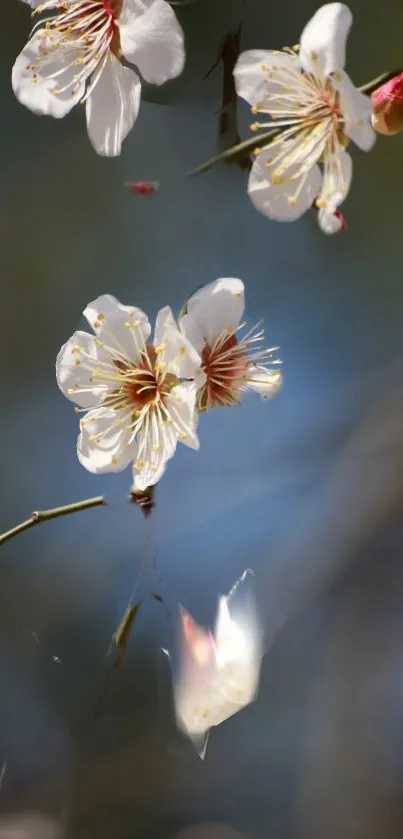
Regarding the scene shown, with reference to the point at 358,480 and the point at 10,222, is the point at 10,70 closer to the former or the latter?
the point at 10,222

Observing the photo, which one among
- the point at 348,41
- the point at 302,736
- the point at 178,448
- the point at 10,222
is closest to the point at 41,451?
the point at 178,448

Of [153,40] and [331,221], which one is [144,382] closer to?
[331,221]

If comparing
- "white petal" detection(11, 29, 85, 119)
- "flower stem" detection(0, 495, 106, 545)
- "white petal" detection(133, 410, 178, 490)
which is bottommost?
"flower stem" detection(0, 495, 106, 545)

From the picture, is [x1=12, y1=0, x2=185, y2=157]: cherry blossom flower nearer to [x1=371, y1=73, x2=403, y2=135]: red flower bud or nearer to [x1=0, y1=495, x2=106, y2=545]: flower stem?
[x1=371, y1=73, x2=403, y2=135]: red flower bud

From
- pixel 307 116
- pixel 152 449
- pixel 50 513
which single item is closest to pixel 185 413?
pixel 152 449

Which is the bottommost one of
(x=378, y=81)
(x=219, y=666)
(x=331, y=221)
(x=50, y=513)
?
(x=219, y=666)

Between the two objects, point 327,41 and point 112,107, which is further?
point 112,107

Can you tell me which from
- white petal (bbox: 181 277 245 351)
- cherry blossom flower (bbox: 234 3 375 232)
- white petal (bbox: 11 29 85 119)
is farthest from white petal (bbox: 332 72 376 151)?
white petal (bbox: 11 29 85 119)
